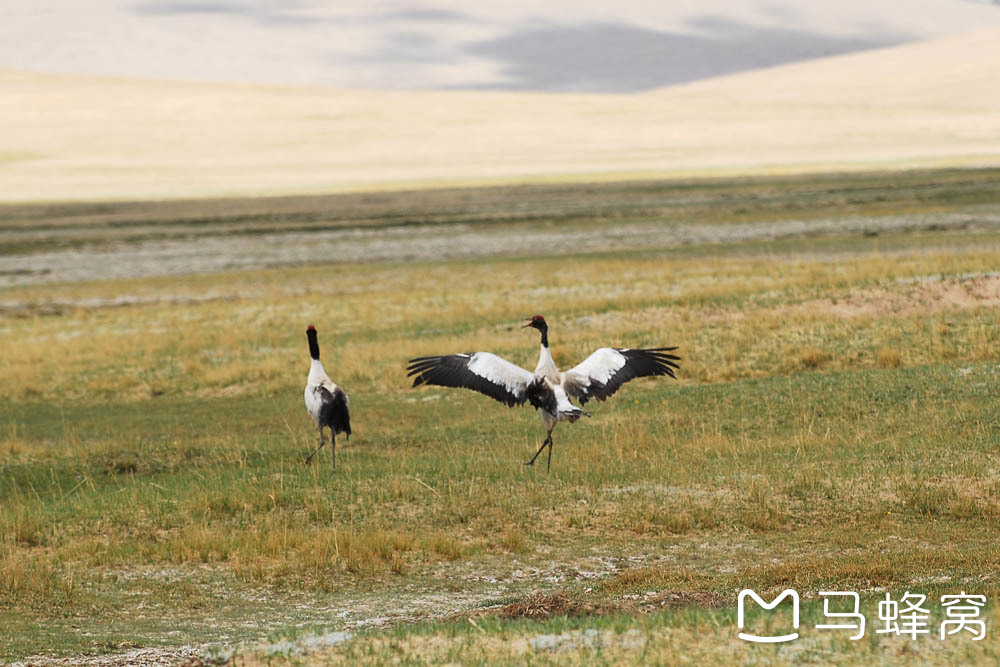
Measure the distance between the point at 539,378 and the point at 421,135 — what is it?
110m

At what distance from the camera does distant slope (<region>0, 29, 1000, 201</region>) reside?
97.2 m

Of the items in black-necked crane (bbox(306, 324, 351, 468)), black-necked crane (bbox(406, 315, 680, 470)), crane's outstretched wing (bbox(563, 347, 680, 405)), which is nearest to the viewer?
black-necked crane (bbox(406, 315, 680, 470))

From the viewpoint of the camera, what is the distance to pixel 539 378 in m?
15.3

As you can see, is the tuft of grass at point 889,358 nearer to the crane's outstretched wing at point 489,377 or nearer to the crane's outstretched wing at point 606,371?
the crane's outstretched wing at point 606,371

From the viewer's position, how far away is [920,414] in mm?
18688

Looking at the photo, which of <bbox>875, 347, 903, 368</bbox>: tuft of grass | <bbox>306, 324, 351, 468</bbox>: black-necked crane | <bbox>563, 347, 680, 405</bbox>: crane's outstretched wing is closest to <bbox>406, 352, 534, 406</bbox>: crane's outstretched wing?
<bbox>563, 347, 680, 405</bbox>: crane's outstretched wing

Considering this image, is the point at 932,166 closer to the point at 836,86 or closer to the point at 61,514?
the point at 61,514

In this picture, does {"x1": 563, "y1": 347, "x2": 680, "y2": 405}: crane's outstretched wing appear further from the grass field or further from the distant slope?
the distant slope

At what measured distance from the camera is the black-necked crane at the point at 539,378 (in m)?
15.2

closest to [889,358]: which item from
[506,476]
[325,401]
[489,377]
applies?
[506,476]

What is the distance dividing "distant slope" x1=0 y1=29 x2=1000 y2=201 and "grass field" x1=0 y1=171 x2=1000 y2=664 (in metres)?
58.3

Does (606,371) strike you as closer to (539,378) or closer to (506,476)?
(539,378)

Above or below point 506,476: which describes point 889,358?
above

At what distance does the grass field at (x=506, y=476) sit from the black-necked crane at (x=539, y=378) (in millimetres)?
1081
